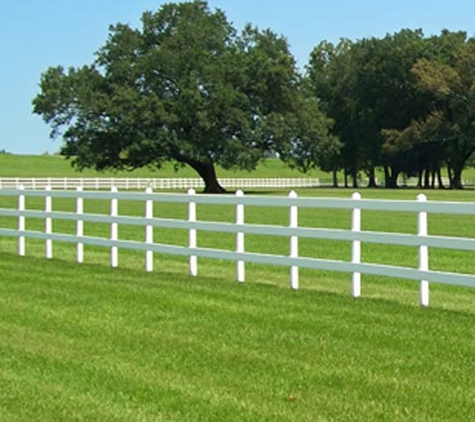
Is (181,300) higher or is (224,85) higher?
(224,85)

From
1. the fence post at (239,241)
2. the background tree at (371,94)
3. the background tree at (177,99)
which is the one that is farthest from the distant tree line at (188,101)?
the fence post at (239,241)

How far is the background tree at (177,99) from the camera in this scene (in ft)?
216

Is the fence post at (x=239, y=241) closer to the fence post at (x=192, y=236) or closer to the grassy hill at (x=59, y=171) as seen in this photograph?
the fence post at (x=192, y=236)

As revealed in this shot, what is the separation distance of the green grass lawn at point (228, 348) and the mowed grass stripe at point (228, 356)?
15mm

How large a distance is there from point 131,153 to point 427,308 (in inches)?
2260

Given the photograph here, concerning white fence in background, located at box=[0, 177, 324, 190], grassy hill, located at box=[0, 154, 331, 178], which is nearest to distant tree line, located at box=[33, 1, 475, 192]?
white fence in background, located at box=[0, 177, 324, 190]

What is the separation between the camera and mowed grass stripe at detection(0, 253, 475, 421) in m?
6.67

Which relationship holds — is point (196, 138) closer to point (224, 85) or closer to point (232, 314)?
point (224, 85)

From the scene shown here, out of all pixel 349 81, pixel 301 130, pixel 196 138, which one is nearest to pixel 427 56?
pixel 349 81

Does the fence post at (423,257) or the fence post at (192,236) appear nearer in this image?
the fence post at (423,257)

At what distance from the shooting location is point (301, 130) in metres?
68.8

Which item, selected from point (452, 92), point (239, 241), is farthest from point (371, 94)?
point (239, 241)

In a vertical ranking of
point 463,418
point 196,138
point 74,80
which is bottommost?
point 463,418

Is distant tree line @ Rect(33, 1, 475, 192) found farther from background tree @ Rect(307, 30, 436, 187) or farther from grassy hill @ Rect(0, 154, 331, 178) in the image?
grassy hill @ Rect(0, 154, 331, 178)
